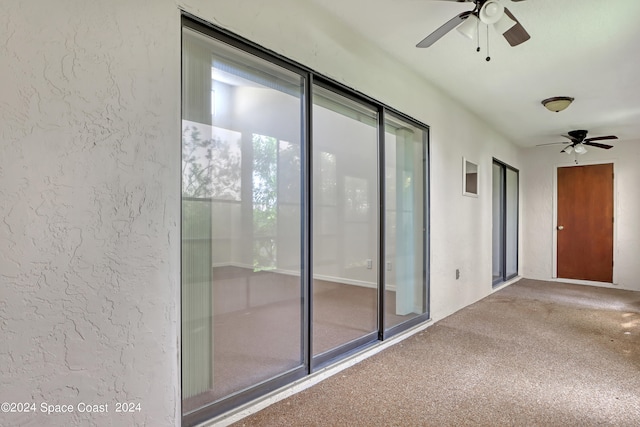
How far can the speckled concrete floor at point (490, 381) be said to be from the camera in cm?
190

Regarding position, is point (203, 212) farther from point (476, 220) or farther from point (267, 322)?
point (476, 220)

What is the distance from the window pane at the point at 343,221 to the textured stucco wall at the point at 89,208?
1.11 meters

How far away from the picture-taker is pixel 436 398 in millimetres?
2102

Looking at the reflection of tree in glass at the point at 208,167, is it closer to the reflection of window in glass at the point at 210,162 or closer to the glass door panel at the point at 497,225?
the reflection of window in glass at the point at 210,162

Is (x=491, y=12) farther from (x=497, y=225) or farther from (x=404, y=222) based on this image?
(x=497, y=225)

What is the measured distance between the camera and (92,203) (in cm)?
132

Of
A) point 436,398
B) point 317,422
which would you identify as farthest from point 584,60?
point 317,422

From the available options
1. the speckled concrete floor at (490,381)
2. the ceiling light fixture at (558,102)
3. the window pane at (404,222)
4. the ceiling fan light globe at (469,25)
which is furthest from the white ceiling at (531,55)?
the speckled concrete floor at (490,381)

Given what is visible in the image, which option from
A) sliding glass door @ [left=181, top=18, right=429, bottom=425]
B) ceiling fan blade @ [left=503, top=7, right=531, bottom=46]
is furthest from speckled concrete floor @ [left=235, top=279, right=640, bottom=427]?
ceiling fan blade @ [left=503, top=7, right=531, bottom=46]

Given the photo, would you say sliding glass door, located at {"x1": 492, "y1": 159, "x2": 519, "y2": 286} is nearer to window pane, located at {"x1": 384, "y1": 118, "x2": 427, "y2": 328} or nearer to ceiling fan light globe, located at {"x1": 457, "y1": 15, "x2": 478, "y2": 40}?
window pane, located at {"x1": 384, "y1": 118, "x2": 427, "y2": 328}

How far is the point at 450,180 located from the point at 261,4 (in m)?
2.75

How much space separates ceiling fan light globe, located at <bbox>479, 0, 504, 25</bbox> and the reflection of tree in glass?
1.55 m

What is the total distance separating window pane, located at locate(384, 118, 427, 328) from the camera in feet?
10.3

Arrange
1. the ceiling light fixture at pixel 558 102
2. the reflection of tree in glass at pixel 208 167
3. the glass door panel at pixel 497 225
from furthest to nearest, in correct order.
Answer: the glass door panel at pixel 497 225
the ceiling light fixture at pixel 558 102
the reflection of tree in glass at pixel 208 167
